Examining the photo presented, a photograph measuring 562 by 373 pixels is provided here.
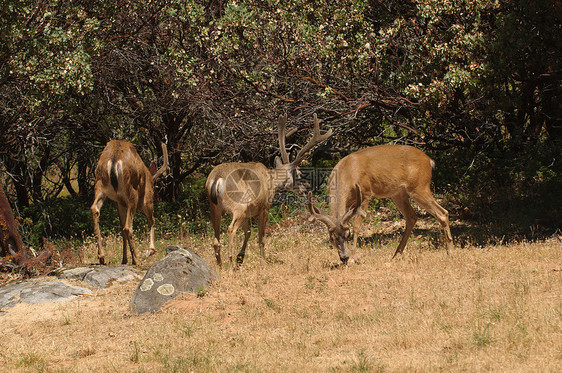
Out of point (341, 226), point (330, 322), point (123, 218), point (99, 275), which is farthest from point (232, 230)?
point (330, 322)

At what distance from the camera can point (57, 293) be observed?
9.09 metres

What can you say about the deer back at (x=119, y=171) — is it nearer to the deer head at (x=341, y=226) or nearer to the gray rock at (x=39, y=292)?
the gray rock at (x=39, y=292)

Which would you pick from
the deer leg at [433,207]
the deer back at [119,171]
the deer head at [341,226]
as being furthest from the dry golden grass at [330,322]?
the deer back at [119,171]

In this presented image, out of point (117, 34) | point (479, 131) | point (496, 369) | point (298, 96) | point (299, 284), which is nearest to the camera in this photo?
point (496, 369)

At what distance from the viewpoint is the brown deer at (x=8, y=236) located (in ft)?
34.2

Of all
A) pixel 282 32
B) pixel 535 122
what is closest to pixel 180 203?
pixel 282 32

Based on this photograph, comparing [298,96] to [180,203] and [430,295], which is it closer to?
[180,203]

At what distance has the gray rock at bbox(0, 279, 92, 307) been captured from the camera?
8.91 m

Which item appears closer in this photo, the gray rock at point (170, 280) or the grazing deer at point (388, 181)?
the gray rock at point (170, 280)

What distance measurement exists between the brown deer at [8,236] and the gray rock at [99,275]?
1058 millimetres

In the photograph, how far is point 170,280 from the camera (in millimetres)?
8609

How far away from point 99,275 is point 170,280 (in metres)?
1.77

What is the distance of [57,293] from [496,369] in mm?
6209

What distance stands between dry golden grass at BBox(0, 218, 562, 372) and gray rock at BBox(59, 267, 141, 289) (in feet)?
0.89
